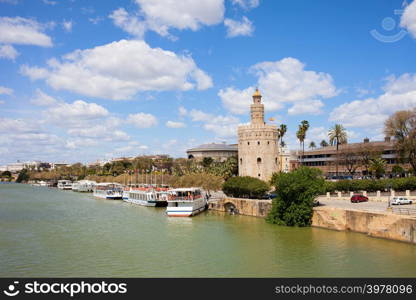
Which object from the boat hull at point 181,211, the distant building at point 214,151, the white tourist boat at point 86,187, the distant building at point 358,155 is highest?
the distant building at point 214,151

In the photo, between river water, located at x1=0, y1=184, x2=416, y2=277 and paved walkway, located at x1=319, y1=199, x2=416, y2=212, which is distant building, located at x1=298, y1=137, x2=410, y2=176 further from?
river water, located at x1=0, y1=184, x2=416, y2=277

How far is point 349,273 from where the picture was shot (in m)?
24.7

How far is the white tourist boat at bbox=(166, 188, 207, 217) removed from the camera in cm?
5231

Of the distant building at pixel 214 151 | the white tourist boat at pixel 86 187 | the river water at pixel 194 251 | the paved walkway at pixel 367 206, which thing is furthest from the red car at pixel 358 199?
the distant building at pixel 214 151

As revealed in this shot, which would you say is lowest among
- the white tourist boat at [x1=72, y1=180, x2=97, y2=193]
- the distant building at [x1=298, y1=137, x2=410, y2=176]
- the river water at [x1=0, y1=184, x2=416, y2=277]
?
the river water at [x1=0, y1=184, x2=416, y2=277]

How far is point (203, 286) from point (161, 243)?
11.9m

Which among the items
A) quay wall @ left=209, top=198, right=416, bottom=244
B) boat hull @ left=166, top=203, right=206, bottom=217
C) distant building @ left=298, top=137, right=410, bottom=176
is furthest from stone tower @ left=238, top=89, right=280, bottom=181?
quay wall @ left=209, top=198, right=416, bottom=244

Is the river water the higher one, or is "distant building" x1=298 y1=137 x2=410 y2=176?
"distant building" x1=298 y1=137 x2=410 y2=176

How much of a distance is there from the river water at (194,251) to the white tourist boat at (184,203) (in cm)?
641

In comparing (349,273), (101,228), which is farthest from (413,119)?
(101,228)

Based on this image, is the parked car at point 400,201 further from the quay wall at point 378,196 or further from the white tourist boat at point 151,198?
A: the white tourist boat at point 151,198

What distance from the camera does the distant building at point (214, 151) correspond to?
158125 millimetres

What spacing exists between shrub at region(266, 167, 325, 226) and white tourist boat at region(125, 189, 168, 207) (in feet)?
95.0

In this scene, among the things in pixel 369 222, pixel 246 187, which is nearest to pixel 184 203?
pixel 246 187
